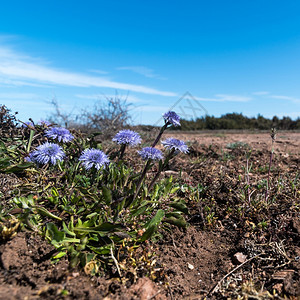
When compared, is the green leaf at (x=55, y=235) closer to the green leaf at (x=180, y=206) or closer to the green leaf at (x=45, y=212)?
the green leaf at (x=45, y=212)

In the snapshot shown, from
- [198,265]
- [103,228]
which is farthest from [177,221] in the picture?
[103,228]

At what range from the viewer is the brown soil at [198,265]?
1991mm

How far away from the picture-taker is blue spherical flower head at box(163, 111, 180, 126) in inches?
105

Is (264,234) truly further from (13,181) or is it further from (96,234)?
(13,181)

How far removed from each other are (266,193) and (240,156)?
5.54 ft

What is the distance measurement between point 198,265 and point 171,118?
129 centimetres

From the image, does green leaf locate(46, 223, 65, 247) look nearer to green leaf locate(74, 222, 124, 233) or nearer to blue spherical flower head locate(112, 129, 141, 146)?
green leaf locate(74, 222, 124, 233)

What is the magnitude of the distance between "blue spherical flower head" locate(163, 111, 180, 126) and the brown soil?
3.32 feet

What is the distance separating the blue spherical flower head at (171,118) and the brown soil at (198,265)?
3.32ft

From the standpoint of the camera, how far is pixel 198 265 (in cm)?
251

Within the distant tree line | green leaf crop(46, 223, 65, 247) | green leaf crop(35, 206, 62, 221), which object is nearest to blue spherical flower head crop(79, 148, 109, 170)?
green leaf crop(35, 206, 62, 221)

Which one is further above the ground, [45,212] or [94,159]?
[94,159]

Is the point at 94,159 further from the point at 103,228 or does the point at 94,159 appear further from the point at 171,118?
the point at 171,118

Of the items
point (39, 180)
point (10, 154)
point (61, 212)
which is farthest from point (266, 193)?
point (10, 154)
